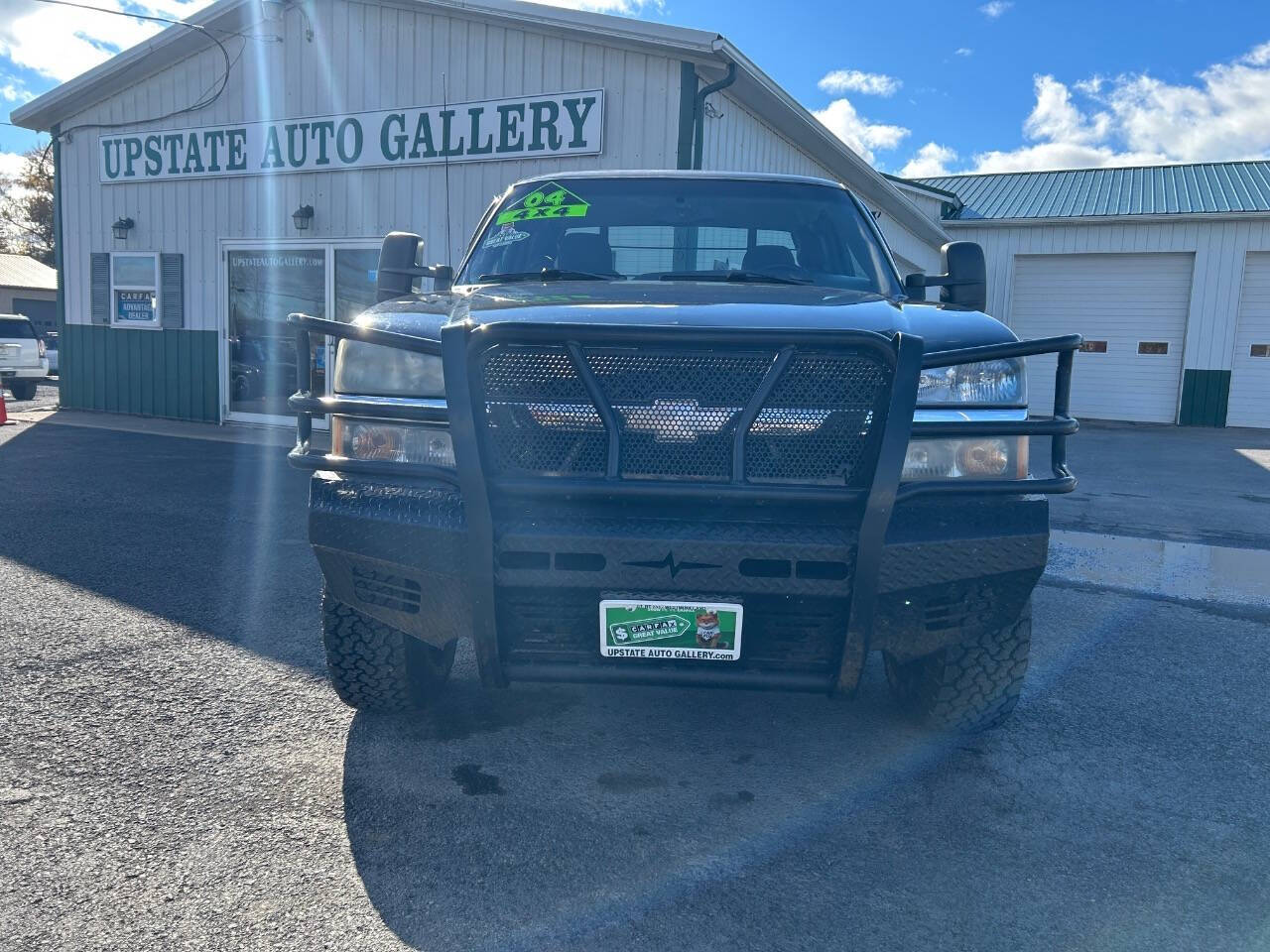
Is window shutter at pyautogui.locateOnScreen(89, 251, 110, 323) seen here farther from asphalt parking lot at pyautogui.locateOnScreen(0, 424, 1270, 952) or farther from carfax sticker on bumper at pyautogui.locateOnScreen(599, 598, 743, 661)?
carfax sticker on bumper at pyautogui.locateOnScreen(599, 598, 743, 661)

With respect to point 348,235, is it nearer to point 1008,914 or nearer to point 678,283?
point 678,283

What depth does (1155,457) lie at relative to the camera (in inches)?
483

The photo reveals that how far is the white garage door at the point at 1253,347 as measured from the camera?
17.4m

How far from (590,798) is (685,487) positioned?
930mm

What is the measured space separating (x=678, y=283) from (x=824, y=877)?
1.89m

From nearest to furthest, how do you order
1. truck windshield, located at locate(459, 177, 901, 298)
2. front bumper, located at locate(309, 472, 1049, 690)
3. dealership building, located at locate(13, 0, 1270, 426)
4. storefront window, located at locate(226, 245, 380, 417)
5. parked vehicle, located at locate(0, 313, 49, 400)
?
1. front bumper, located at locate(309, 472, 1049, 690)
2. truck windshield, located at locate(459, 177, 901, 298)
3. dealership building, located at locate(13, 0, 1270, 426)
4. storefront window, located at locate(226, 245, 380, 417)
5. parked vehicle, located at locate(0, 313, 49, 400)

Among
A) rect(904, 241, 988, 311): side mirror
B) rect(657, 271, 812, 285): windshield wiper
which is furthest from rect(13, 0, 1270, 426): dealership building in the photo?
rect(904, 241, 988, 311): side mirror

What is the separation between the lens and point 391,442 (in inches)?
109

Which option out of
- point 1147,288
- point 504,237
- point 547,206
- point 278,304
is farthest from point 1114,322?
point 504,237

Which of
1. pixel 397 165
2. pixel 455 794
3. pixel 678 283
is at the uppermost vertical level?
pixel 397 165

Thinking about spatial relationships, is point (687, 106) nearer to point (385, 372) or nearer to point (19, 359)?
point (385, 372)

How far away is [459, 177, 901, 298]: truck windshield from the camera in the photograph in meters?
Answer: 3.72

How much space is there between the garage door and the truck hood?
16.5 metres

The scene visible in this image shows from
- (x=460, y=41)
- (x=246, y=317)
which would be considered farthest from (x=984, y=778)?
(x=246, y=317)
